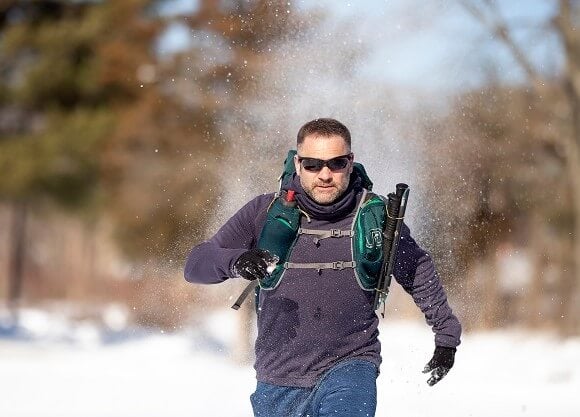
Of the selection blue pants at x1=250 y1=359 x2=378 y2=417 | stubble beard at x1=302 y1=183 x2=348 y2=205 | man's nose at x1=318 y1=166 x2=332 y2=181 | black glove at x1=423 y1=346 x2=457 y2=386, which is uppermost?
man's nose at x1=318 y1=166 x2=332 y2=181

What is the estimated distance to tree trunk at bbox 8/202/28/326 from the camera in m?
33.7

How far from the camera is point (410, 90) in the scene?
13.9m

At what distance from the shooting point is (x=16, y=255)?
34.8 meters

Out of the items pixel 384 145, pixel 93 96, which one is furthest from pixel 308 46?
pixel 93 96

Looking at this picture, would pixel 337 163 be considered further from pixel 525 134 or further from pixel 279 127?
pixel 525 134

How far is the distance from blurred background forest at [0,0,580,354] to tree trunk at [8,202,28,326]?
0.48 m

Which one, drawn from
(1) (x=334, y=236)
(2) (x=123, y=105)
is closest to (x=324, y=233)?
(1) (x=334, y=236)

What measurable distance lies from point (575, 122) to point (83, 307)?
20293mm

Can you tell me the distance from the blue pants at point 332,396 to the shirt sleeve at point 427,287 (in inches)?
12.0

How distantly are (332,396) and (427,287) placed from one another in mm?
567

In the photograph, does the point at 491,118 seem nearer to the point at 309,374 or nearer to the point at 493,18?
the point at 493,18

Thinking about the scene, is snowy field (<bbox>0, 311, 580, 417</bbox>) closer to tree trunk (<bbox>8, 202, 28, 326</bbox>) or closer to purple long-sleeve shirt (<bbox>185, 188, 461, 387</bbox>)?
purple long-sleeve shirt (<bbox>185, 188, 461, 387</bbox>)

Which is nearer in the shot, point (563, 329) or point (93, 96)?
point (563, 329)

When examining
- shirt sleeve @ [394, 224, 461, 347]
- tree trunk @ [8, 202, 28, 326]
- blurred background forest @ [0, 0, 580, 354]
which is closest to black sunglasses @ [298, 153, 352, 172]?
shirt sleeve @ [394, 224, 461, 347]
